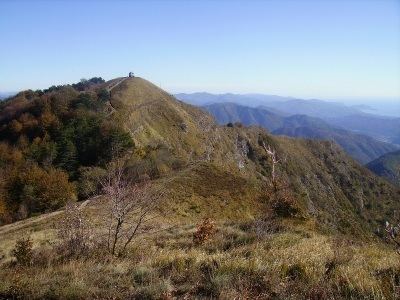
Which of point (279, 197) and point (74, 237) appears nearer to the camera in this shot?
point (74, 237)

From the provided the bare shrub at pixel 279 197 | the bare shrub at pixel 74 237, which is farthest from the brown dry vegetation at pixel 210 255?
the bare shrub at pixel 74 237

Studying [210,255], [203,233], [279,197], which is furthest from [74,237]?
[279,197]

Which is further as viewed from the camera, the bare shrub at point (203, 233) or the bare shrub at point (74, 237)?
the bare shrub at point (203, 233)

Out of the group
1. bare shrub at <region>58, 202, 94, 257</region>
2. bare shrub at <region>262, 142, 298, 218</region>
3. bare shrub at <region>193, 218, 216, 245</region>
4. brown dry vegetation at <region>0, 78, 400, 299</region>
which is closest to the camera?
brown dry vegetation at <region>0, 78, 400, 299</region>

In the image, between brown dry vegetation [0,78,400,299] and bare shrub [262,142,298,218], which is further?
bare shrub [262,142,298,218]

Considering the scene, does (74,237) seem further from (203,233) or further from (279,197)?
(279,197)

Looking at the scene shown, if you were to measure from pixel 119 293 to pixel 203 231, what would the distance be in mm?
7977

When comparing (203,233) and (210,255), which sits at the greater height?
(210,255)

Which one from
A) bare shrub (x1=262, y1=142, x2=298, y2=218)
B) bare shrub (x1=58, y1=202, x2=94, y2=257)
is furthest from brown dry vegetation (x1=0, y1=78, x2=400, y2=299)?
bare shrub (x1=58, y1=202, x2=94, y2=257)

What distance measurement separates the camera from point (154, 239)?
17516mm

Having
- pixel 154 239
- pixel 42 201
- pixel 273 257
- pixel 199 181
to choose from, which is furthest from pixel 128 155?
pixel 273 257

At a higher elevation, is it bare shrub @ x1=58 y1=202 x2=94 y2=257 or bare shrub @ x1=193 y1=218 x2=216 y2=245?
bare shrub @ x1=58 y1=202 x2=94 y2=257

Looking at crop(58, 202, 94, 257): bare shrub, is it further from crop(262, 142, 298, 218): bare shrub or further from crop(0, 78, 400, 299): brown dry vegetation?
crop(262, 142, 298, 218): bare shrub

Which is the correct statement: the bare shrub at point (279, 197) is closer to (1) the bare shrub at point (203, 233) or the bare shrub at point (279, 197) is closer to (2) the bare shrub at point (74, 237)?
(1) the bare shrub at point (203, 233)
